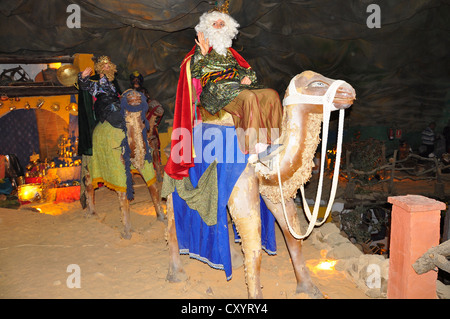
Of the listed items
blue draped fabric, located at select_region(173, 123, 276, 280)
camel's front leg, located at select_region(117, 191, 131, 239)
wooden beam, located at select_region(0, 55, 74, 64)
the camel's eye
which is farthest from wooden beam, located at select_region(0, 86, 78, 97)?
the camel's eye

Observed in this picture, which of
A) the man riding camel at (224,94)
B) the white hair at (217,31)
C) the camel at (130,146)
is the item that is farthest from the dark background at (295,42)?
the man riding camel at (224,94)

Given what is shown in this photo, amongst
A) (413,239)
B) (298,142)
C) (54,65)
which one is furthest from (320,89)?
(54,65)

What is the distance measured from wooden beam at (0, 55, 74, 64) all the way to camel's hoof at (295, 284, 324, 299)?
28.1ft

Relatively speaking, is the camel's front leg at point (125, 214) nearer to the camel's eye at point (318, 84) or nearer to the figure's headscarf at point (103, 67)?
the figure's headscarf at point (103, 67)

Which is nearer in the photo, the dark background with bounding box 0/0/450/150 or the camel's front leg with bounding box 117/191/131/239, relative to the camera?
the camel's front leg with bounding box 117/191/131/239

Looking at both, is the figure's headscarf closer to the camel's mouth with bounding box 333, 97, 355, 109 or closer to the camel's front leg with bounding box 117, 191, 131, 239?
the camel's front leg with bounding box 117, 191, 131, 239

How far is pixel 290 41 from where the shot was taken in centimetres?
1160

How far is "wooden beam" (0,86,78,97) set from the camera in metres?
8.62

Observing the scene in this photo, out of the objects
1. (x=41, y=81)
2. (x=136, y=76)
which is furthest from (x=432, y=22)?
(x=41, y=81)

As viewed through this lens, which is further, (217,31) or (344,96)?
(217,31)

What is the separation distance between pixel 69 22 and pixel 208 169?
6.71 m

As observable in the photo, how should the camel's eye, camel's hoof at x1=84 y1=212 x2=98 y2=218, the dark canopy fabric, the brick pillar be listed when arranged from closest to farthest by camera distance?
the camel's eye < the brick pillar < camel's hoof at x1=84 y1=212 x2=98 y2=218 < the dark canopy fabric

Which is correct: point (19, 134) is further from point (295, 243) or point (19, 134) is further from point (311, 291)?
point (311, 291)

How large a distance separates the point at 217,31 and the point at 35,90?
23.8 ft
